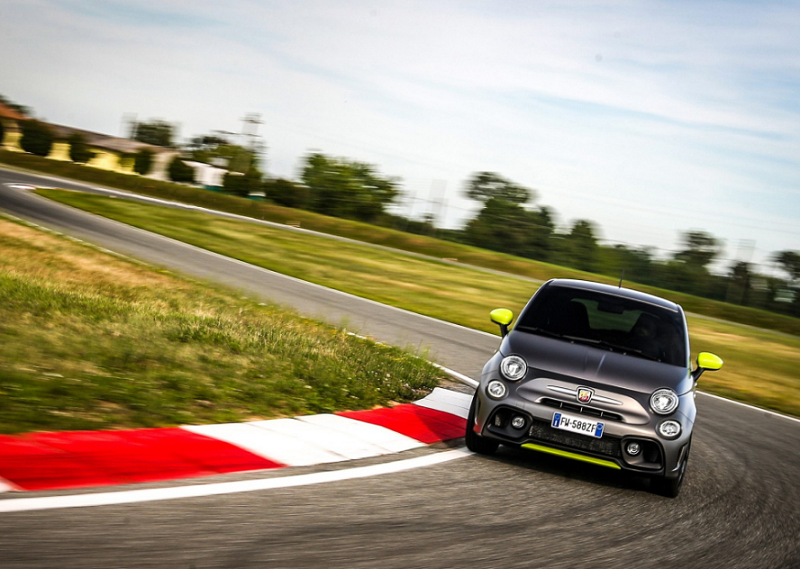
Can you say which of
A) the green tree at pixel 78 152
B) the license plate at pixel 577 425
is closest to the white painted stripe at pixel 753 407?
the license plate at pixel 577 425

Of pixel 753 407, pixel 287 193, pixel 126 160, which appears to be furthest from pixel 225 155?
pixel 753 407

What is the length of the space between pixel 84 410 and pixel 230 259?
18.3 m

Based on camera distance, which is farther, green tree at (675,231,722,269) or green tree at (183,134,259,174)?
green tree at (183,134,259,174)

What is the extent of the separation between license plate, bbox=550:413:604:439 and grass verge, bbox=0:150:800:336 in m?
29.0

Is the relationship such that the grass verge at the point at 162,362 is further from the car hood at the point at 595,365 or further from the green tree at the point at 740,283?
the green tree at the point at 740,283

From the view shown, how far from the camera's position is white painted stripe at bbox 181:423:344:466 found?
545 cm

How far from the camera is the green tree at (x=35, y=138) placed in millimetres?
73938

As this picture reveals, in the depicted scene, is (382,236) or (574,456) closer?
(574,456)

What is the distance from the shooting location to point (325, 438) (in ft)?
20.1

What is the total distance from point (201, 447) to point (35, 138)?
77.2 metres

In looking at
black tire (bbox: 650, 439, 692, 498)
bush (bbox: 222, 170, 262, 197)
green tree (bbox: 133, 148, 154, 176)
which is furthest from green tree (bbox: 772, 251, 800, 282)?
green tree (bbox: 133, 148, 154, 176)

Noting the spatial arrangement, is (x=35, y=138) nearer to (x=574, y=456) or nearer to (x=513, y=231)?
(x=513, y=231)

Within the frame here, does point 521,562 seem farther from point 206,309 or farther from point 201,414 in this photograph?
point 206,309

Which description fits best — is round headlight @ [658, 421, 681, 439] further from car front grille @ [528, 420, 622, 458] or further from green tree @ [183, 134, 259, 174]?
green tree @ [183, 134, 259, 174]
